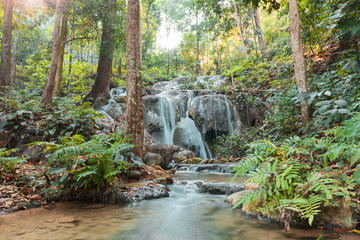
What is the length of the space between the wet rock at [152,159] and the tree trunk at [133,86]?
8.21 ft

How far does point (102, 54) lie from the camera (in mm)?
11742

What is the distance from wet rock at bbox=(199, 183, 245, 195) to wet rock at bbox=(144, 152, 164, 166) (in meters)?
3.49

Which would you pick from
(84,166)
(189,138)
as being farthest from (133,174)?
(189,138)

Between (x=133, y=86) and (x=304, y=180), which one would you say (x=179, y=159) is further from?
(x=304, y=180)

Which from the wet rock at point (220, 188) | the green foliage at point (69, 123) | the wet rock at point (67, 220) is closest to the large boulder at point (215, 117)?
the green foliage at point (69, 123)

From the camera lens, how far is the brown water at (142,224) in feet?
7.78

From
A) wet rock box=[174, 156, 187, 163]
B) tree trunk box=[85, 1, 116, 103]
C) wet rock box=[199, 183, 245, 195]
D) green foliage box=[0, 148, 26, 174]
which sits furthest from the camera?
tree trunk box=[85, 1, 116, 103]

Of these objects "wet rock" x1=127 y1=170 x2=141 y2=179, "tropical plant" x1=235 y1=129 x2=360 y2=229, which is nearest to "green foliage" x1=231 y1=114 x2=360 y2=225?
"tropical plant" x1=235 y1=129 x2=360 y2=229

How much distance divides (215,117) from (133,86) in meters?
8.54

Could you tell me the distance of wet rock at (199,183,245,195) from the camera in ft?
15.3

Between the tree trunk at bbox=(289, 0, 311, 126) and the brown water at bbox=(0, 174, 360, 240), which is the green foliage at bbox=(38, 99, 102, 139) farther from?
the tree trunk at bbox=(289, 0, 311, 126)

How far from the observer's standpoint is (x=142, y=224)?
2.87 metres

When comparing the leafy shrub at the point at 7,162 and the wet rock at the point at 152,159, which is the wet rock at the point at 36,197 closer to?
the leafy shrub at the point at 7,162

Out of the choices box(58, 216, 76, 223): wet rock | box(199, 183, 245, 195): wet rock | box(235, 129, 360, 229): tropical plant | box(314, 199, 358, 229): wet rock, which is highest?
box(235, 129, 360, 229): tropical plant
